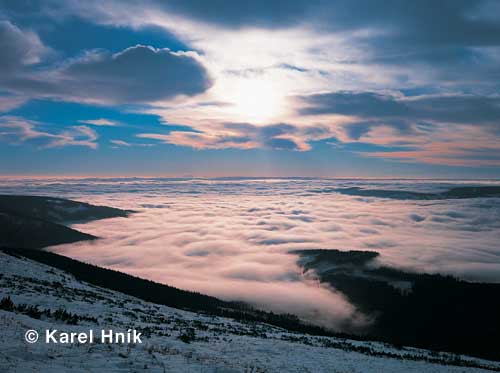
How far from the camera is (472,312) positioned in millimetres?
162000

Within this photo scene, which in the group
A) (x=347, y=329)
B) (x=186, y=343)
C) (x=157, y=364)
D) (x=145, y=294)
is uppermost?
(x=157, y=364)

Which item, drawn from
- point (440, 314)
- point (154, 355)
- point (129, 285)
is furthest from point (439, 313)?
point (154, 355)

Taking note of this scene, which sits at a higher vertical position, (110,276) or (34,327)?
(34,327)

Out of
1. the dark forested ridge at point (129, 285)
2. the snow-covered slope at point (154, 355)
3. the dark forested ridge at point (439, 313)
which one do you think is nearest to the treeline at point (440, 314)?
the dark forested ridge at point (439, 313)

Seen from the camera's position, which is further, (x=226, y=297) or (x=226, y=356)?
(x=226, y=297)

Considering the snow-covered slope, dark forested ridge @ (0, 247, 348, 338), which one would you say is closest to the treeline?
dark forested ridge @ (0, 247, 348, 338)

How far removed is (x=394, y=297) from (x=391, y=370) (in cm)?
18968

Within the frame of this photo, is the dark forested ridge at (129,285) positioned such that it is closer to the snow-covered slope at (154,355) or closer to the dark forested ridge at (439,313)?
the snow-covered slope at (154,355)

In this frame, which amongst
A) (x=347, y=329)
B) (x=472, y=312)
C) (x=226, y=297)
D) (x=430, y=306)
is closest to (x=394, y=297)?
(x=430, y=306)

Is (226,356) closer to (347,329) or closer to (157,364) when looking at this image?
(157,364)

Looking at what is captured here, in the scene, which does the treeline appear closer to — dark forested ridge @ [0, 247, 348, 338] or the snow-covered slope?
dark forested ridge @ [0, 247, 348, 338]

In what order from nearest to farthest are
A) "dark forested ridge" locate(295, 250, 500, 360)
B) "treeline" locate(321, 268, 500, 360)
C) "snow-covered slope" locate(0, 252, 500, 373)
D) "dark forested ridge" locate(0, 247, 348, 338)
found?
"snow-covered slope" locate(0, 252, 500, 373) → "dark forested ridge" locate(0, 247, 348, 338) → "treeline" locate(321, 268, 500, 360) → "dark forested ridge" locate(295, 250, 500, 360)

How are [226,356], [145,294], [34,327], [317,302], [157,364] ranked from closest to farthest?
[157,364]
[34,327]
[226,356]
[145,294]
[317,302]

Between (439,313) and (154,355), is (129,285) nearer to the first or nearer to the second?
(154,355)
